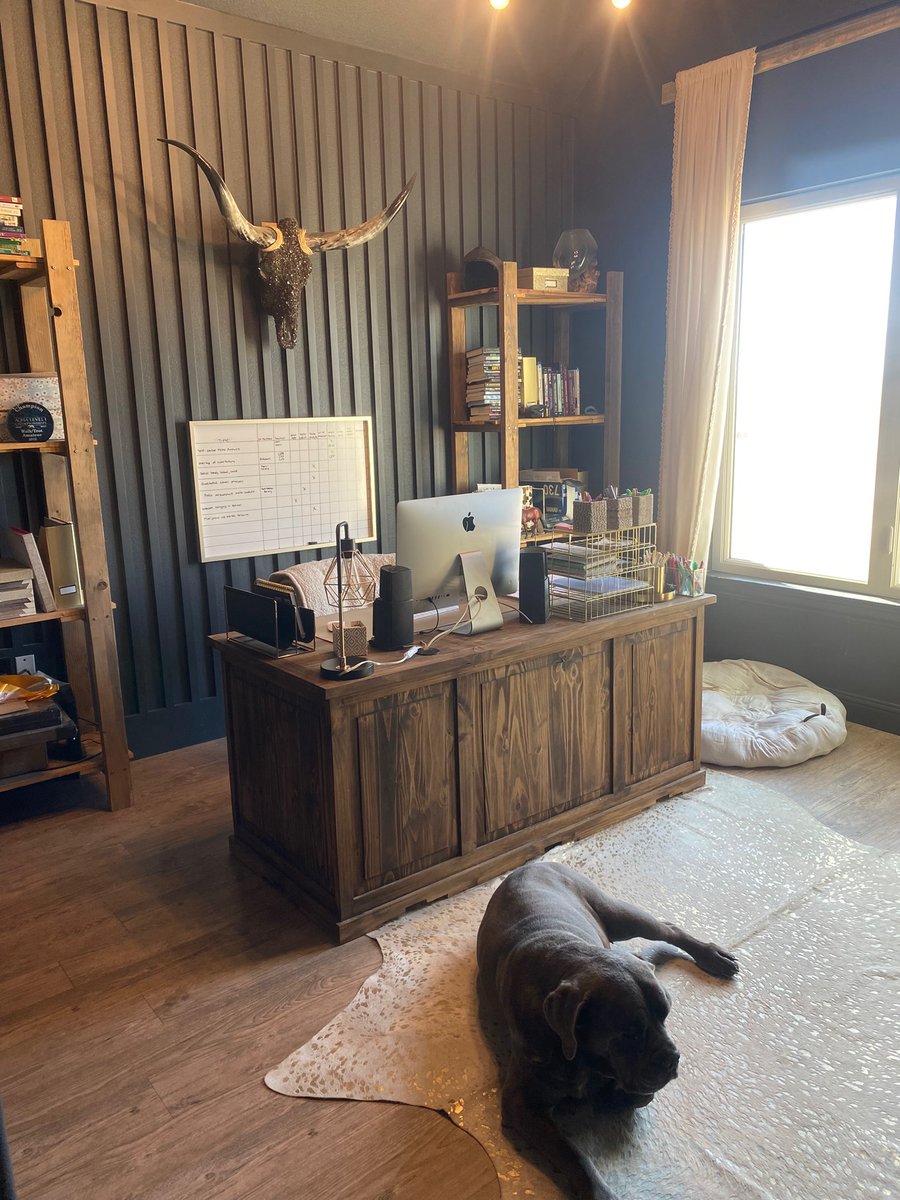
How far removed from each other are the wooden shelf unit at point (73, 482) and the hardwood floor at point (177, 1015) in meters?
0.22

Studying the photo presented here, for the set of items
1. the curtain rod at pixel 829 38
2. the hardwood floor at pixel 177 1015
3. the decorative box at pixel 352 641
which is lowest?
the hardwood floor at pixel 177 1015

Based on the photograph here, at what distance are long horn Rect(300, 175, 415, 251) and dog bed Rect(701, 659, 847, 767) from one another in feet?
8.36

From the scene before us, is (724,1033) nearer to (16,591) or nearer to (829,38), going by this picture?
(16,591)

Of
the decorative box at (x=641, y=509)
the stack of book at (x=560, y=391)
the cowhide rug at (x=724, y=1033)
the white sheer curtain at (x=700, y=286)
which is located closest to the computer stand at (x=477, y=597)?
the decorative box at (x=641, y=509)

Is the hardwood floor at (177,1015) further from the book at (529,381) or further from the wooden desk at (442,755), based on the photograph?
the book at (529,381)

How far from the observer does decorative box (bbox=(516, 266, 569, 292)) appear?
175 inches

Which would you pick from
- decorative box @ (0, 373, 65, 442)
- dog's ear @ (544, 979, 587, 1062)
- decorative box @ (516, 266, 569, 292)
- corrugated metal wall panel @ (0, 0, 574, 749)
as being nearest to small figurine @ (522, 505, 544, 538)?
corrugated metal wall panel @ (0, 0, 574, 749)

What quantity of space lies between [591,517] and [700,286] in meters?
1.89

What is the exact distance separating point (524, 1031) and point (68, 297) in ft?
8.82

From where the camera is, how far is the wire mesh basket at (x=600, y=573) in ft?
10.0

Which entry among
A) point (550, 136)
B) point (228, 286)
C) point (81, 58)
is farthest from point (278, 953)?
point (550, 136)

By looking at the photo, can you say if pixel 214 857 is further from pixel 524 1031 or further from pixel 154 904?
pixel 524 1031

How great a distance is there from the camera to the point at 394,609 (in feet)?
8.94

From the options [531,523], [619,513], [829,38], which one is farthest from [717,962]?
[829,38]
